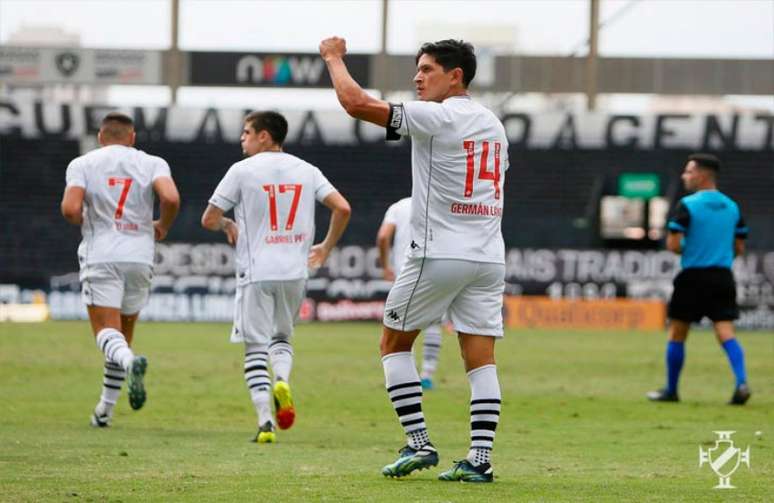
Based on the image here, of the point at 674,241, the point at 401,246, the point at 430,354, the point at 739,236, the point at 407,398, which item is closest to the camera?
the point at 407,398

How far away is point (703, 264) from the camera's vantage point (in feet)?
46.5

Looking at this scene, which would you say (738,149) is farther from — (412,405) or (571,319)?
(412,405)

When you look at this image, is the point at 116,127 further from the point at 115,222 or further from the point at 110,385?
the point at 110,385

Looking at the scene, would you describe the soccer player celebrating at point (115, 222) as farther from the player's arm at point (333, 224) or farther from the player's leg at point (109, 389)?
the player's arm at point (333, 224)

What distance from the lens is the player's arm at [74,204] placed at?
412 inches

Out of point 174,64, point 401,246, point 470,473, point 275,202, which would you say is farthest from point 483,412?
point 174,64

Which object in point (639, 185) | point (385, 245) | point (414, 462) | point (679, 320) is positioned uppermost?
point (385, 245)

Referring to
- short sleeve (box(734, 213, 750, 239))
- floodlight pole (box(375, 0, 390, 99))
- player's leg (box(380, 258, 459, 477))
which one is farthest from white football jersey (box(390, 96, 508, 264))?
floodlight pole (box(375, 0, 390, 99))

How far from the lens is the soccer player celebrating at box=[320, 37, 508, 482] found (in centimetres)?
762

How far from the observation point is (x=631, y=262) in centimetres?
3125

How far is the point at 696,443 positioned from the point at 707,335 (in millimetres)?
18298

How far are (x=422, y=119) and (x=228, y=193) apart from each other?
307 centimetres

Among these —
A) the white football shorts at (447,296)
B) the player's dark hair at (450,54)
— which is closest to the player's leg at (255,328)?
the white football shorts at (447,296)

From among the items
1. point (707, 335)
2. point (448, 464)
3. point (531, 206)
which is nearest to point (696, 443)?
point (448, 464)
